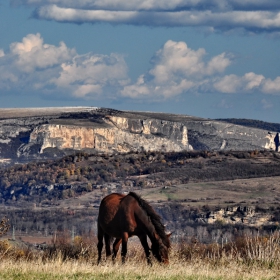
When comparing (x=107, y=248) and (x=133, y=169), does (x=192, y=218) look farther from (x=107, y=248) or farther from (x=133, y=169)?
(x=107, y=248)

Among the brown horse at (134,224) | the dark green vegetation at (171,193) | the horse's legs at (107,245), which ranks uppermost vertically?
the brown horse at (134,224)

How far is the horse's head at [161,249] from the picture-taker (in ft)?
77.8

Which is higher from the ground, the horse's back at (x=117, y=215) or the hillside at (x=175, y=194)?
the horse's back at (x=117, y=215)

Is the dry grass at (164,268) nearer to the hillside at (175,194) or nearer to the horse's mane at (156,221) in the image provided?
the horse's mane at (156,221)

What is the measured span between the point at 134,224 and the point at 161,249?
999 millimetres

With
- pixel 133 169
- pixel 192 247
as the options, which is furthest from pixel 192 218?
pixel 192 247

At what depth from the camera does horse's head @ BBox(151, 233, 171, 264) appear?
23.7m

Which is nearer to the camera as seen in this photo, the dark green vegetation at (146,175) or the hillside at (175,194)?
the hillside at (175,194)

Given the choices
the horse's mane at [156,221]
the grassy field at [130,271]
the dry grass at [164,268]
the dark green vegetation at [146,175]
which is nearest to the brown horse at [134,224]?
the horse's mane at [156,221]

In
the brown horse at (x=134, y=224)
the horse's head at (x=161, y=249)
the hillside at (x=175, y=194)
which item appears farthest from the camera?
the hillside at (x=175, y=194)

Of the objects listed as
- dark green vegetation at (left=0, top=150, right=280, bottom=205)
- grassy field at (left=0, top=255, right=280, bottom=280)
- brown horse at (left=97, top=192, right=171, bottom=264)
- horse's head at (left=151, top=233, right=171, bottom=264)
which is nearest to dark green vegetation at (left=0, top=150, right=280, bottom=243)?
dark green vegetation at (left=0, top=150, right=280, bottom=205)

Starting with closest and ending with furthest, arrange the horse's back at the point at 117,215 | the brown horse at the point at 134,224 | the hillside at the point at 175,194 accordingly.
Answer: the brown horse at the point at 134,224 < the horse's back at the point at 117,215 < the hillside at the point at 175,194

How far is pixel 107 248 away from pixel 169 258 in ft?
5.74

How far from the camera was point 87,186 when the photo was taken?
17938 cm
